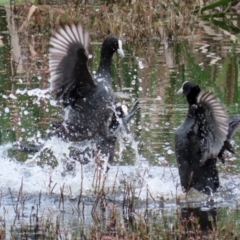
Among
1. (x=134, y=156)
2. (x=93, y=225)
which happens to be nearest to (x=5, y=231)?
(x=93, y=225)

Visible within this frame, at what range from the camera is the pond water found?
6.77 m

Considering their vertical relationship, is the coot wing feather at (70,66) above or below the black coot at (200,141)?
above

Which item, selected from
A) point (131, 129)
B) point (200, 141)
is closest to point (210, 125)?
point (200, 141)

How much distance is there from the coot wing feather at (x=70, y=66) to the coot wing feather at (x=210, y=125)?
42.5 inches

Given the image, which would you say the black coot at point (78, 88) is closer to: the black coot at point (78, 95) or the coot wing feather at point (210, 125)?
the black coot at point (78, 95)

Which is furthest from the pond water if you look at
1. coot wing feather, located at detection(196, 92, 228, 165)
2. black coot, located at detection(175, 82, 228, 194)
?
coot wing feather, located at detection(196, 92, 228, 165)

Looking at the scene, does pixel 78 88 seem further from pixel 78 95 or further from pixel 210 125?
pixel 210 125

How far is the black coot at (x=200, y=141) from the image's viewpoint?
6934mm

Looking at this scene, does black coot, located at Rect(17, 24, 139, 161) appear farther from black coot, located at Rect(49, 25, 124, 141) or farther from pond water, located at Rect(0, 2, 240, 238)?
pond water, located at Rect(0, 2, 240, 238)

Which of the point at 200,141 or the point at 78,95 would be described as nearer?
the point at 200,141

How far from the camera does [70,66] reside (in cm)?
759

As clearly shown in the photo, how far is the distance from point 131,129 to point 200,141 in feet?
6.32

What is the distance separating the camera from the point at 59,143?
778 cm

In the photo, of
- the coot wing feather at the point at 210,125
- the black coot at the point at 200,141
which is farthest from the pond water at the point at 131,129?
the coot wing feather at the point at 210,125
